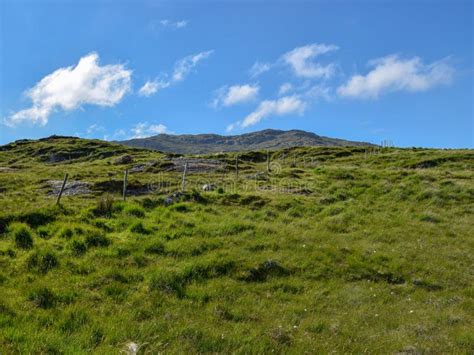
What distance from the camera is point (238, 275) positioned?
40.0 feet

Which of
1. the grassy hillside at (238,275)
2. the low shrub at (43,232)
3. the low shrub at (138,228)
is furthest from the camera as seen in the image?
the low shrub at (138,228)

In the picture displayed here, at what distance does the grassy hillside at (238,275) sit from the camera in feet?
27.7

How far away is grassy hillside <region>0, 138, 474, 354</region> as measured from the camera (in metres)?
8.45

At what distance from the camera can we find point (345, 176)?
3195cm

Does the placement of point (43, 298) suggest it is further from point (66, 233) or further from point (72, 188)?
point (72, 188)

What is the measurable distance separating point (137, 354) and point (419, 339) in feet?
19.8

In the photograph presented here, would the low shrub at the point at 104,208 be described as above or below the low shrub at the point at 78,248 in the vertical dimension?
above

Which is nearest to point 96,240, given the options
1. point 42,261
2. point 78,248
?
point 78,248

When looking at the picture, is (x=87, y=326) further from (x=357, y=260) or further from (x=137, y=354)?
(x=357, y=260)

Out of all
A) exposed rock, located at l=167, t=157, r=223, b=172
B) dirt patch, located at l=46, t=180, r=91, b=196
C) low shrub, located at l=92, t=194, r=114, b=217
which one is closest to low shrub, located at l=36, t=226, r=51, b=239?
low shrub, located at l=92, t=194, r=114, b=217

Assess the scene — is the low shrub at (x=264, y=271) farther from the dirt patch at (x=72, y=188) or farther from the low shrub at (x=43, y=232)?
the dirt patch at (x=72, y=188)

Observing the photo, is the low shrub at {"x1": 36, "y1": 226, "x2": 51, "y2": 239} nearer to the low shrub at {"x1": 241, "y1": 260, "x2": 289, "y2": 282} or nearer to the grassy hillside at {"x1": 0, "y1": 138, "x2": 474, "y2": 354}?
the grassy hillside at {"x1": 0, "y1": 138, "x2": 474, "y2": 354}

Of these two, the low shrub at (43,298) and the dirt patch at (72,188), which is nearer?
the low shrub at (43,298)

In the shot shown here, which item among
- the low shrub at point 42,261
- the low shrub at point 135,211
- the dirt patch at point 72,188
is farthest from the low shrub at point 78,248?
the dirt patch at point 72,188
